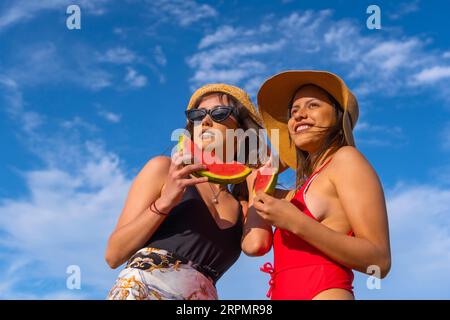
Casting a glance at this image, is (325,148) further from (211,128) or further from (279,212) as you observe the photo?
(211,128)

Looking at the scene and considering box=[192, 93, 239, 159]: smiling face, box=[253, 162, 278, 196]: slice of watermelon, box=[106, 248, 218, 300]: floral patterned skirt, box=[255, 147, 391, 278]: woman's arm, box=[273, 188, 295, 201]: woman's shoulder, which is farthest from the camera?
box=[192, 93, 239, 159]: smiling face

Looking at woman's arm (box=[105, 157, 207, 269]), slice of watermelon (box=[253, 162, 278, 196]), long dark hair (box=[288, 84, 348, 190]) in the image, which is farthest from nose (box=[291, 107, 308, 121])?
woman's arm (box=[105, 157, 207, 269])

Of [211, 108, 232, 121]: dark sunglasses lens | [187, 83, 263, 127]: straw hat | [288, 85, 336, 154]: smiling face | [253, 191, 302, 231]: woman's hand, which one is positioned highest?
[187, 83, 263, 127]: straw hat

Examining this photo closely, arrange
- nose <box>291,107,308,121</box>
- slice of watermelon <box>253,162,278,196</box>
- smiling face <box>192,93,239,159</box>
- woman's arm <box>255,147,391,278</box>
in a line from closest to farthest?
woman's arm <box>255,147,391,278</box>
slice of watermelon <box>253,162,278,196</box>
nose <box>291,107,308,121</box>
smiling face <box>192,93,239,159</box>

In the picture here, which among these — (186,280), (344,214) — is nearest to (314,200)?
(344,214)

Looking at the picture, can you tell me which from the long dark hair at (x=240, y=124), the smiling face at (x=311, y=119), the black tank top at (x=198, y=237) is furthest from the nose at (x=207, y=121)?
the smiling face at (x=311, y=119)

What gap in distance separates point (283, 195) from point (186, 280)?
1349 mm

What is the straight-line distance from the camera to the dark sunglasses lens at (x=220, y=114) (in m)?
6.06

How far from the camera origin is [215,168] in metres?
5.78

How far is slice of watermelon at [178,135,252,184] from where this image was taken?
5652 mm

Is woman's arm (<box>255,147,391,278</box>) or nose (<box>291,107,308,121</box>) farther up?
nose (<box>291,107,308,121</box>)

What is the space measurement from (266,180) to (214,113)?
0.92 meters

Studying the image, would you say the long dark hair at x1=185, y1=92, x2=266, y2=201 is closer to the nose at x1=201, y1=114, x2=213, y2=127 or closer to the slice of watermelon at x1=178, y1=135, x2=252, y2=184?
the nose at x1=201, y1=114, x2=213, y2=127

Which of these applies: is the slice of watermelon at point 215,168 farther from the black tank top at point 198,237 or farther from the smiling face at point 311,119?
the smiling face at point 311,119
